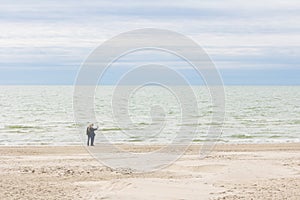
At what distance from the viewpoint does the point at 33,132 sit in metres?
41.2

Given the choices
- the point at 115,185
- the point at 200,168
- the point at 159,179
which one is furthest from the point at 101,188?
the point at 200,168

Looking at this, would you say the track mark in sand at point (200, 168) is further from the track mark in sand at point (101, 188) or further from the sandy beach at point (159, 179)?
the track mark in sand at point (101, 188)

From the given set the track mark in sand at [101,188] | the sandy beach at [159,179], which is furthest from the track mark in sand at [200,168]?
the track mark in sand at [101,188]

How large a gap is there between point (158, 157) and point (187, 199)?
33.8 feet

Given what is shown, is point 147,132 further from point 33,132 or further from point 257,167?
point 257,167

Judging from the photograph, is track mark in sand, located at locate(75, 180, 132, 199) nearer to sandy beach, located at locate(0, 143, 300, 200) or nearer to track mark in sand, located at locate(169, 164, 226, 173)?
sandy beach, located at locate(0, 143, 300, 200)

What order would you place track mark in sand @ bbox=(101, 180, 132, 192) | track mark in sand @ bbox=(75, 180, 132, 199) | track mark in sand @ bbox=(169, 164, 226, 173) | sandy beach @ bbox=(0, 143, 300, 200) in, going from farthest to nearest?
track mark in sand @ bbox=(169, 164, 226, 173) < track mark in sand @ bbox=(101, 180, 132, 192) < sandy beach @ bbox=(0, 143, 300, 200) < track mark in sand @ bbox=(75, 180, 132, 199)

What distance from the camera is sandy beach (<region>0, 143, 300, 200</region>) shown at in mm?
14961

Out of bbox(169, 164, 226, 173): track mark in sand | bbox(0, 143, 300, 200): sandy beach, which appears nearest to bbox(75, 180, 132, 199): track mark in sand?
bbox(0, 143, 300, 200): sandy beach

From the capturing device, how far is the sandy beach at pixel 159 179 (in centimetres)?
1496

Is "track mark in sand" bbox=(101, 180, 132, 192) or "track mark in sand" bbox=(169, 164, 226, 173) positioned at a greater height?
"track mark in sand" bbox=(169, 164, 226, 173)

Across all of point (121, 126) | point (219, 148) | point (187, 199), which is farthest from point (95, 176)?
point (121, 126)

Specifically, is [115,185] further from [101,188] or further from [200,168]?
[200,168]

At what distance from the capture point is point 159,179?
17.4 m
